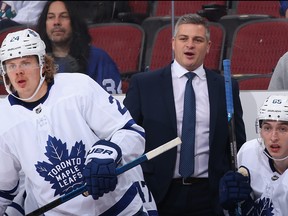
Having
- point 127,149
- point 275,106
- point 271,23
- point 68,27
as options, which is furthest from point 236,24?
point 127,149

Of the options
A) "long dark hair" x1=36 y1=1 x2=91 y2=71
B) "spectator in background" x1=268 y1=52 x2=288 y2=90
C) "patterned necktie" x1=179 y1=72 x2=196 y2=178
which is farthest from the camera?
"long dark hair" x1=36 y1=1 x2=91 y2=71

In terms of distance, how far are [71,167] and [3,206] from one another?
0.32m

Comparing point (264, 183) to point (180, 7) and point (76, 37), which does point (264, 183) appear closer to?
point (76, 37)

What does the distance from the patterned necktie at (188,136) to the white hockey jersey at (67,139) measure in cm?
38

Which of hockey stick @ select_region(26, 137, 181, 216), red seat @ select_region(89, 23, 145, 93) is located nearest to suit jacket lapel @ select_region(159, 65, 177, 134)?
hockey stick @ select_region(26, 137, 181, 216)

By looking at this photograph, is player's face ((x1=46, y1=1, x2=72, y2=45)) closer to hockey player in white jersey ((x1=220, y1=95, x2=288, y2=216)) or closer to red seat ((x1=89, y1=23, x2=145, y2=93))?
red seat ((x1=89, y1=23, x2=145, y2=93))

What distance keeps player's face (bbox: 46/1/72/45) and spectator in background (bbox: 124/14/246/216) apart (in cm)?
90

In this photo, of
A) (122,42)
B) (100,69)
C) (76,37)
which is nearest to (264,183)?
(100,69)

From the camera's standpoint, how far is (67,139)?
3.19m

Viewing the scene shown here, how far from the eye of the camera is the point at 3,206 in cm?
332

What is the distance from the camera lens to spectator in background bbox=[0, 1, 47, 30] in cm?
472

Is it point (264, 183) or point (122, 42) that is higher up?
point (122, 42)

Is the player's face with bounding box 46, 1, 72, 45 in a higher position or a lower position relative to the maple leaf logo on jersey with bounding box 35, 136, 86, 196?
higher

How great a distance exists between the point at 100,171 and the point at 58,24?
1.83 meters
